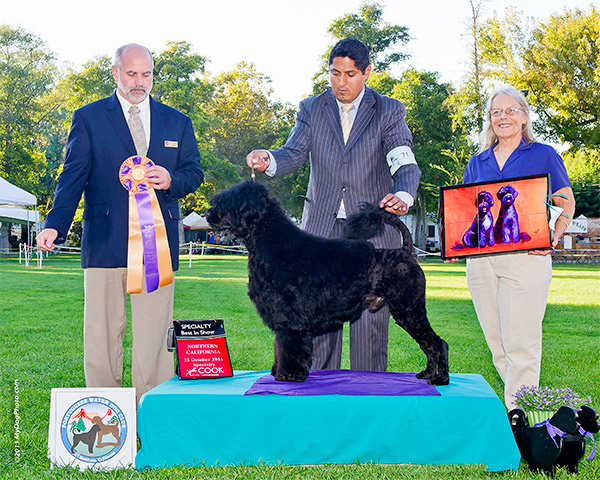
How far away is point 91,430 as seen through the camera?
2994 mm

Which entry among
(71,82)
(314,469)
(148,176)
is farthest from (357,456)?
(71,82)

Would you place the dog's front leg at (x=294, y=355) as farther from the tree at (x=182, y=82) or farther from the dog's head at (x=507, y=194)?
the tree at (x=182, y=82)

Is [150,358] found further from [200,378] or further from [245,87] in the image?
[245,87]

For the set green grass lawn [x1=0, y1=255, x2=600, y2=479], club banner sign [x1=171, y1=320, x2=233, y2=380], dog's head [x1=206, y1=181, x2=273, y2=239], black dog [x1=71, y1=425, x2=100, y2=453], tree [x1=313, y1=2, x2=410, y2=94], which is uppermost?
tree [x1=313, y1=2, x2=410, y2=94]

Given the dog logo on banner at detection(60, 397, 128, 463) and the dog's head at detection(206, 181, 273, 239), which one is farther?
the dog's head at detection(206, 181, 273, 239)

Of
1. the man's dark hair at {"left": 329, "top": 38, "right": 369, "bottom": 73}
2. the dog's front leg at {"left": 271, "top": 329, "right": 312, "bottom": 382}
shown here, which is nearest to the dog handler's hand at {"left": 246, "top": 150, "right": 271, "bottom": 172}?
the man's dark hair at {"left": 329, "top": 38, "right": 369, "bottom": 73}

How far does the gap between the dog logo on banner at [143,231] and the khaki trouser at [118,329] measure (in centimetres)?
8

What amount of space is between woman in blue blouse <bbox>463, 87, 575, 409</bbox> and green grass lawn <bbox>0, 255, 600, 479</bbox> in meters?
0.67

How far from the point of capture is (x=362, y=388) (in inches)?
121

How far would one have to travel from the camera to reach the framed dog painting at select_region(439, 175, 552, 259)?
3.36 metres

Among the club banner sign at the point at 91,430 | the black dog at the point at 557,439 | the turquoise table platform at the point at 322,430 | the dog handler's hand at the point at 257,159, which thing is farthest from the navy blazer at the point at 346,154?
the club banner sign at the point at 91,430

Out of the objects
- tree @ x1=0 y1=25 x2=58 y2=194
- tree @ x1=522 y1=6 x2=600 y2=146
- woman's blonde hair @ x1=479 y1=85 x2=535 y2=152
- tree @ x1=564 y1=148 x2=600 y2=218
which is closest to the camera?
woman's blonde hair @ x1=479 y1=85 x2=535 y2=152

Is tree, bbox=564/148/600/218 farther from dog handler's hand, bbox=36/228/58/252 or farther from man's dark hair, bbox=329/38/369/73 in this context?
dog handler's hand, bbox=36/228/58/252

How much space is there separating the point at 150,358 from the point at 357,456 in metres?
1.43
